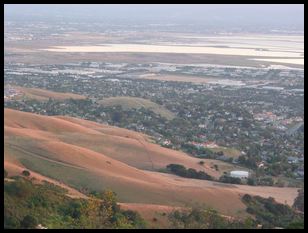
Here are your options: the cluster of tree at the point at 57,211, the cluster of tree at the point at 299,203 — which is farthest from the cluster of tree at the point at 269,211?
the cluster of tree at the point at 57,211

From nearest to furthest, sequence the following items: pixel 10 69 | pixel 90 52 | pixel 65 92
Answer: pixel 65 92 < pixel 10 69 < pixel 90 52

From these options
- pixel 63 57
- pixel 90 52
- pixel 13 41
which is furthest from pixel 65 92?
pixel 13 41

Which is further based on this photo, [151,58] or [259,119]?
[151,58]

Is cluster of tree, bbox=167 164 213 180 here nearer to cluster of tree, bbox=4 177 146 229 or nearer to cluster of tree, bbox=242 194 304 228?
cluster of tree, bbox=242 194 304 228

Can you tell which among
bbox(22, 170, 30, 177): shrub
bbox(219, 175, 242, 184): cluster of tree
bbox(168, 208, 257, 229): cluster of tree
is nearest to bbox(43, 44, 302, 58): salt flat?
bbox(219, 175, 242, 184): cluster of tree

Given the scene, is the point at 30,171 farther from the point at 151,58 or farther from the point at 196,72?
the point at 151,58

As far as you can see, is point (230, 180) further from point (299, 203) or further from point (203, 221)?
point (203, 221)

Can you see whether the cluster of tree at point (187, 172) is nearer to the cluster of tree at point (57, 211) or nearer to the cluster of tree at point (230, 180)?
the cluster of tree at point (230, 180)

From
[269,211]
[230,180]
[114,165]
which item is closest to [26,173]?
[114,165]
